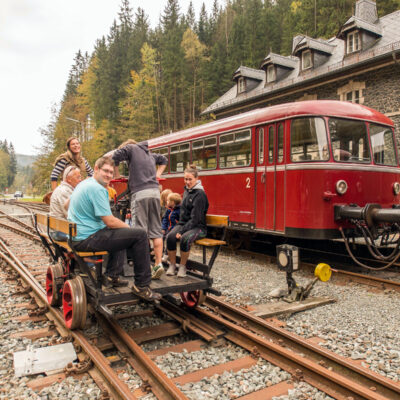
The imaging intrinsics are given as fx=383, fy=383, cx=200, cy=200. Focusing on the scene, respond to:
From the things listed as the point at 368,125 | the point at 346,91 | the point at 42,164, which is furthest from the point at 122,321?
the point at 42,164

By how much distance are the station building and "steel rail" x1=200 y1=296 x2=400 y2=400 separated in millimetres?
17506

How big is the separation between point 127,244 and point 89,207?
58cm

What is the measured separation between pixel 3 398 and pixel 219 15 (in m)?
64.6

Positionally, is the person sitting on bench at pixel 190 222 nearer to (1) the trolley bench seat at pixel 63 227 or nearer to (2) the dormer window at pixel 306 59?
(1) the trolley bench seat at pixel 63 227

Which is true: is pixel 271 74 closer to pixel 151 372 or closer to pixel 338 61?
pixel 338 61

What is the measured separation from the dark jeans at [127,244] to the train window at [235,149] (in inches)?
198

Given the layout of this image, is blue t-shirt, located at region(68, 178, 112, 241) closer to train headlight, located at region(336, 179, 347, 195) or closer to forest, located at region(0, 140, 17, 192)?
train headlight, located at region(336, 179, 347, 195)

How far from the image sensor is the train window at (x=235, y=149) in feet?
28.6

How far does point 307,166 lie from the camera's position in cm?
726

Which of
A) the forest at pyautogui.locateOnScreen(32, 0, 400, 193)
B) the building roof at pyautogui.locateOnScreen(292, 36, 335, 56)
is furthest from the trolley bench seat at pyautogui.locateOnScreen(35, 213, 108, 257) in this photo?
the forest at pyautogui.locateOnScreen(32, 0, 400, 193)

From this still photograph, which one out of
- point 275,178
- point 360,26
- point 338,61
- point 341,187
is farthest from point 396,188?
point 338,61

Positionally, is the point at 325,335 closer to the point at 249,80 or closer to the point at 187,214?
the point at 187,214

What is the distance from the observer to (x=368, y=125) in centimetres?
791

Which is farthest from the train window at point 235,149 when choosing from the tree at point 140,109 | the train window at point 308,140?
the tree at point 140,109
